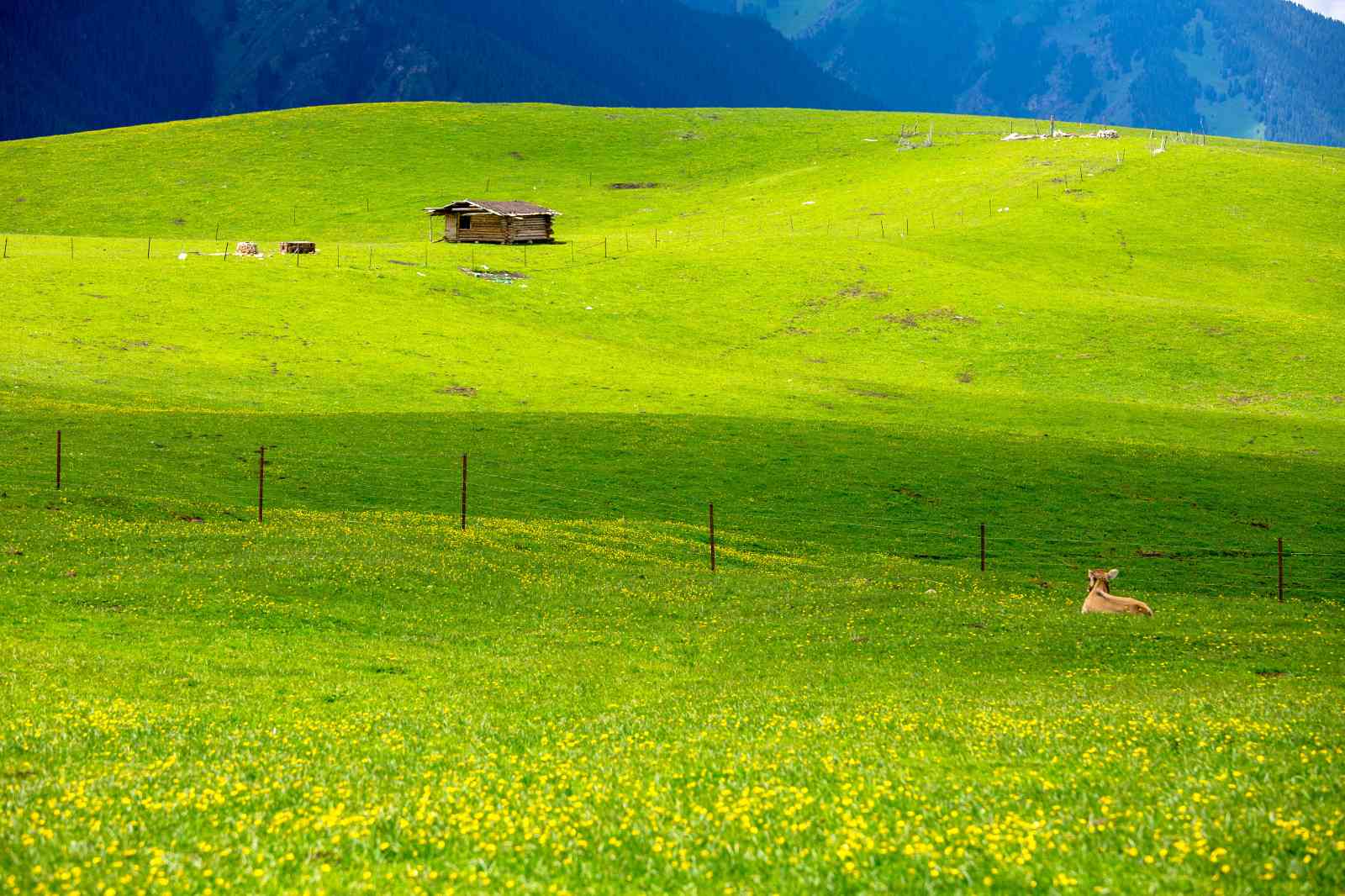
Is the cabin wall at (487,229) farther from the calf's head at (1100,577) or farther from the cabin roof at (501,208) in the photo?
the calf's head at (1100,577)

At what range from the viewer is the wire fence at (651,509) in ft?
144

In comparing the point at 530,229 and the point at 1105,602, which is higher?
the point at 530,229

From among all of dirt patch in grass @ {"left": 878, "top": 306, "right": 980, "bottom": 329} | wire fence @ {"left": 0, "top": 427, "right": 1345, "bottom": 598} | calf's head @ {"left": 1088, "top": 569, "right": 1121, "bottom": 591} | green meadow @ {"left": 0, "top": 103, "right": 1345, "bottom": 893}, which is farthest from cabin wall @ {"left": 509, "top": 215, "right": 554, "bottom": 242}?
calf's head @ {"left": 1088, "top": 569, "right": 1121, "bottom": 591}

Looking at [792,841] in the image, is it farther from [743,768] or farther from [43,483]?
[43,483]

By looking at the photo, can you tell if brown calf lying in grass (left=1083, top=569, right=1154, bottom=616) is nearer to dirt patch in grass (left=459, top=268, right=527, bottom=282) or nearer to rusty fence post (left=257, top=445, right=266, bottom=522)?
rusty fence post (left=257, top=445, right=266, bottom=522)

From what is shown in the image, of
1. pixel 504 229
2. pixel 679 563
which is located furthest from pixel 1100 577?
pixel 504 229

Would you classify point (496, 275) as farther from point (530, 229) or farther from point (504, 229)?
point (530, 229)

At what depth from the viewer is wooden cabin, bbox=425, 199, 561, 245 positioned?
14188 centimetres

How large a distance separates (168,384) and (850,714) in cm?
6368

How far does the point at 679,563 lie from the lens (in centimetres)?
4181

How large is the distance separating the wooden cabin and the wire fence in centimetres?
Result: 8826

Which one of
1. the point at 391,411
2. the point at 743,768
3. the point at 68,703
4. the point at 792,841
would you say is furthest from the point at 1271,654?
the point at 391,411

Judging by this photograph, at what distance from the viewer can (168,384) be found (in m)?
72.7

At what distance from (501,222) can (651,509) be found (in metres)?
97.5
